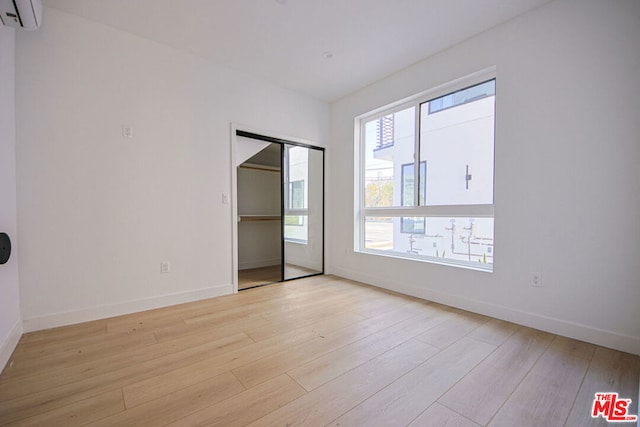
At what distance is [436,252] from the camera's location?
3238mm

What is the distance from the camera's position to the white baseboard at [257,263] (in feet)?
15.8

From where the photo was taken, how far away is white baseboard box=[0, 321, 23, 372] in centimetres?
175

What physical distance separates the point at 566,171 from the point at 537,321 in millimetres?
1290

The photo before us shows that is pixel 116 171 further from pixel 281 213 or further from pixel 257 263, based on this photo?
pixel 257 263

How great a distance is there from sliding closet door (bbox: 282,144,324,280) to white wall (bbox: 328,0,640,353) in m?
2.16

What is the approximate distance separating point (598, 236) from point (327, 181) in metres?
3.20

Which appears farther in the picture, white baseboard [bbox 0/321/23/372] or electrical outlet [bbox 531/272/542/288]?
electrical outlet [bbox 531/272/542/288]

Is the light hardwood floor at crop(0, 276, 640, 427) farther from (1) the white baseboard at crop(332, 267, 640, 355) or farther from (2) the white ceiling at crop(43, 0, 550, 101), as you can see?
(2) the white ceiling at crop(43, 0, 550, 101)

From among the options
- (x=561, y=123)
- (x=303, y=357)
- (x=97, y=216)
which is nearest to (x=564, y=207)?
(x=561, y=123)

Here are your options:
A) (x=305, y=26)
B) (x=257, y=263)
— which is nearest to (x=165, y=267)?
(x=257, y=263)

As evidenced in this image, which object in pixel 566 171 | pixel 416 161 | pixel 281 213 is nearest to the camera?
pixel 566 171

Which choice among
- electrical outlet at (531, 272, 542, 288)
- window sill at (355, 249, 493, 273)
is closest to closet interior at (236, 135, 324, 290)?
window sill at (355, 249, 493, 273)

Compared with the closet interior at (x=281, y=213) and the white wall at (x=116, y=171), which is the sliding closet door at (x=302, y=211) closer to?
the closet interior at (x=281, y=213)

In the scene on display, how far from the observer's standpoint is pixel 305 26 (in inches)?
102
